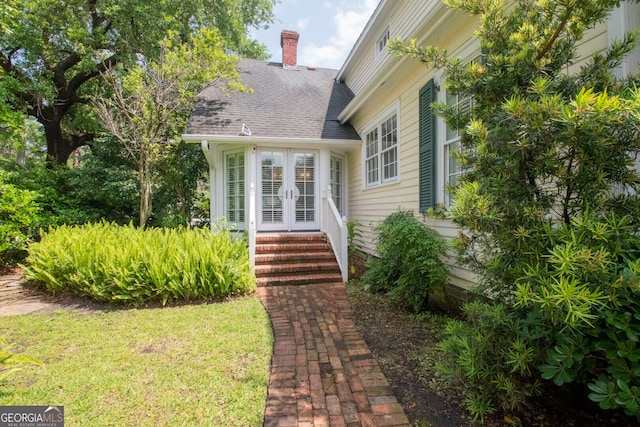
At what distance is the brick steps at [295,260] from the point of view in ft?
19.2

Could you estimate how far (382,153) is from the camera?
650 cm

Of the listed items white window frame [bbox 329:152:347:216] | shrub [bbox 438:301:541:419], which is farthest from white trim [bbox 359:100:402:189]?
shrub [bbox 438:301:541:419]

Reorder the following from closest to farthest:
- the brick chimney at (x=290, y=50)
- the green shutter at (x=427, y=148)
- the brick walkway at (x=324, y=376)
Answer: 1. the brick walkway at (x=324, y=376)
2. the green shutter at (x=427, y=148)
3. the brick chimney at (x=290, y=50)

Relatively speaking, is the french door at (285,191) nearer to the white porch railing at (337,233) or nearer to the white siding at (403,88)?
the white porch railing at (337,233)

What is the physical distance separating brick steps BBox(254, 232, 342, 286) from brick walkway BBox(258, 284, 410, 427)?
1.49m

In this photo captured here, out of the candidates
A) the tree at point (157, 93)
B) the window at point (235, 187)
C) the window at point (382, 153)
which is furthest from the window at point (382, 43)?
the window at point (235, 187)

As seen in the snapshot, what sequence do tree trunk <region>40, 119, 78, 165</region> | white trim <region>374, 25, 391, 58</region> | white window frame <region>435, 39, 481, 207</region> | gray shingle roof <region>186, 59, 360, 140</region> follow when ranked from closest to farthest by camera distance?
white window frame <region>435, 39, 481, 207</region> → white trim <region>374, 25, 391, 58</region> → gray shingle roof <region>186, 59, 360, 140</region> → tree trunk <region>40, 119, 78, 165</region>

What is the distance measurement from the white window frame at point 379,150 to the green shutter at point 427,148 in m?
0.91

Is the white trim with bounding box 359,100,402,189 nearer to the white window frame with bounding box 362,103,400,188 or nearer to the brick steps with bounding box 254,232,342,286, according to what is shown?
the white window frame with bounding box 362,103,400,188

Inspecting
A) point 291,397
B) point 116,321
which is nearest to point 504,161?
point 291,397

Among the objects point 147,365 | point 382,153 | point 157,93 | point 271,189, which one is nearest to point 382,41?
point 382,153

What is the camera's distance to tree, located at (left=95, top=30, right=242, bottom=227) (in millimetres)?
6949

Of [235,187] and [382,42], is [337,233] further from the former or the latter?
[382,42]

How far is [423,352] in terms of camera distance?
3.04m
